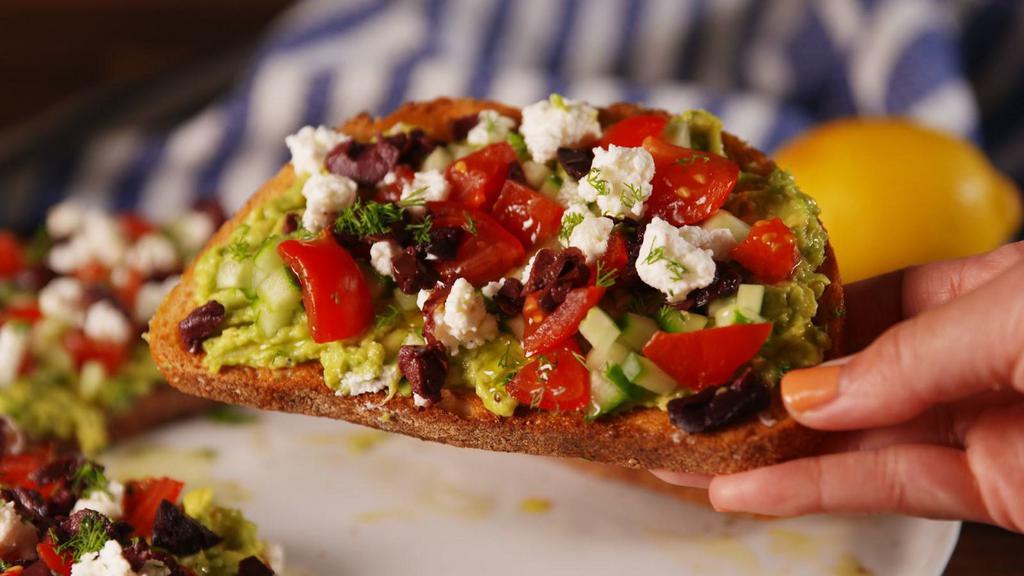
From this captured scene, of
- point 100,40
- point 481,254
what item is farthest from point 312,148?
point 100,40

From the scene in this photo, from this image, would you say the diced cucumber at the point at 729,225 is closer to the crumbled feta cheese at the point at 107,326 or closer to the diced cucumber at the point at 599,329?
the diced cucumber at the point at 599,329

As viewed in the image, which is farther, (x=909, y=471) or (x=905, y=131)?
(x=905, y=131)

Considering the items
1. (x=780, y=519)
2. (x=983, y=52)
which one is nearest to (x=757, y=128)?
(x=983, y=52)

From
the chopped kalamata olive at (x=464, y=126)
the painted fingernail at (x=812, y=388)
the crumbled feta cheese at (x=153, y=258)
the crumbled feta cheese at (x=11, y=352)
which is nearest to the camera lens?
the painted fingernail at (x=812, y=388)

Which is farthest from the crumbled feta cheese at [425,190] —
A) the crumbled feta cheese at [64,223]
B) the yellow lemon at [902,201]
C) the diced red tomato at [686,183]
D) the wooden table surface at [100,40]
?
the wooden table surface at [100,40]

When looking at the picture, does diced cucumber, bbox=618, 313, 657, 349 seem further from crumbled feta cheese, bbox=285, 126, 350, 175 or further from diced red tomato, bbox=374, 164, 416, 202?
crumbled feta cheese, bbox=285, 126, 350, 175

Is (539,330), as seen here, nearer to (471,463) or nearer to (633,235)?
(633,235)
